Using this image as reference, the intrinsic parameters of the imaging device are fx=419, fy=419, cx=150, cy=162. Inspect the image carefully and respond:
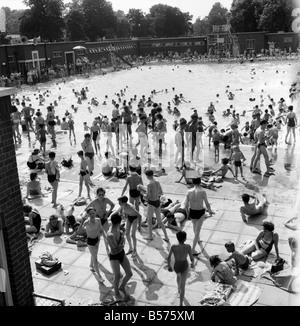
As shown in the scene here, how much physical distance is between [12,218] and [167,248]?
3500 mm

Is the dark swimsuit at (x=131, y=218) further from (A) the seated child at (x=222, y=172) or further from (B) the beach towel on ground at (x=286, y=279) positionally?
(A) the seated child at (x=222, y=172)

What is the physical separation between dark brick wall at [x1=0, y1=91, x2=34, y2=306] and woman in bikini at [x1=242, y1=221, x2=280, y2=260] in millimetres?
3875

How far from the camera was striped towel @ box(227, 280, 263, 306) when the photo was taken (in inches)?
244

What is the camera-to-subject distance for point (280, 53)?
170 ft

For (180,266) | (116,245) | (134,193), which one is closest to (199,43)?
(134,193)

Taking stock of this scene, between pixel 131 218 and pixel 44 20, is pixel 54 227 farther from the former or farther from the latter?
pixel 44 20

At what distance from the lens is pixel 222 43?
58.5m

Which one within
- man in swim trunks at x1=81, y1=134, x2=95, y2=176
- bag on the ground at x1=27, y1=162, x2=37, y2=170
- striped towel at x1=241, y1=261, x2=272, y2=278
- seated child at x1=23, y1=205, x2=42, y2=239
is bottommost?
striped towel at x1=241, y1=261, x2=272, y2=278

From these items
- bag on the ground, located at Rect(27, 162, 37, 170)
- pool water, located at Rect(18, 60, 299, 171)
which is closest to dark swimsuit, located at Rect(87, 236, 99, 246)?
bag on the ground, located at Rect(27, 162, 37, 170)

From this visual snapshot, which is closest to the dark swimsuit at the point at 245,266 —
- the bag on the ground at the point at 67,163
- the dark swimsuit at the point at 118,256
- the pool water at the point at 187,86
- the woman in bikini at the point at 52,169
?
the dark swimsuit at the point at 118,256

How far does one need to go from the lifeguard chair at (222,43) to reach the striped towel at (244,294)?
2081 inches

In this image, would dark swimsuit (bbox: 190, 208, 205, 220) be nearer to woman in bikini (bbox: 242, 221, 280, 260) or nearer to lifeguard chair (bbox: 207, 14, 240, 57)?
woman in bikini (bbox: 242, 221, 280, 260)

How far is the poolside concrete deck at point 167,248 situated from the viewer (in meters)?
6.53
